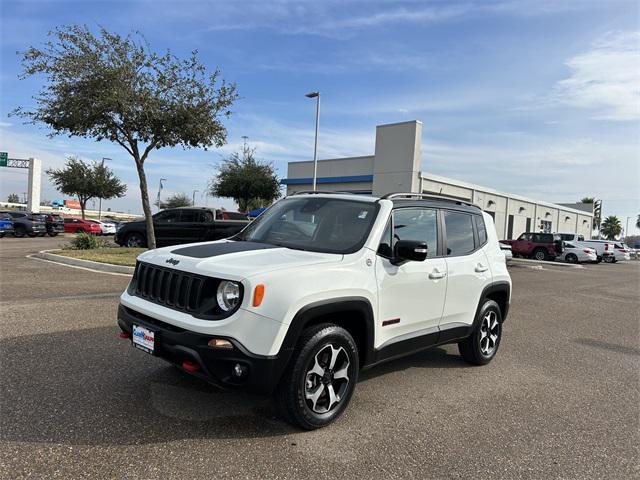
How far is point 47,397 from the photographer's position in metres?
3.81

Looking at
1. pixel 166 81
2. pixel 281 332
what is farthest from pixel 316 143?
pixel 281 332

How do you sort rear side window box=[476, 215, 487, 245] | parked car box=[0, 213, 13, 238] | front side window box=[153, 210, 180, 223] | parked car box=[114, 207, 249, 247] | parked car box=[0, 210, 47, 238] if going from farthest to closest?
parked car box=[0, 210, 47, 238] → parked car box=[0, 213, 13, 238] → front side window box=[153, 210, 180, 223] → parked car box=[114, 207, 249, 247] → rear side window box=[476, 215, 487, 245]

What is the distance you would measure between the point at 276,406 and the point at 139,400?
48.5 inches

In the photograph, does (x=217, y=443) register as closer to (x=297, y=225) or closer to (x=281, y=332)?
(x=281, y=332)

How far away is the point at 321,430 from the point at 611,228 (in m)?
133

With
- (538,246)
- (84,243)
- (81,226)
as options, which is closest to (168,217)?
(84,243)

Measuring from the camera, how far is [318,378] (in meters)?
3.51

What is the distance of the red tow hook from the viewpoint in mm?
3168

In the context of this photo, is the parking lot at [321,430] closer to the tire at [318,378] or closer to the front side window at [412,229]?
the tire at [318,378]

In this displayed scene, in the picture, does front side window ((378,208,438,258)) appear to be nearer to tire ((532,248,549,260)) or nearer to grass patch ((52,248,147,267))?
grass patch ((52,248,147,267))

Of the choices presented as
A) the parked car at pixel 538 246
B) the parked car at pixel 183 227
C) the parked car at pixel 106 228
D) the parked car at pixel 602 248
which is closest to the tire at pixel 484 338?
the parked car at pixel 183 227

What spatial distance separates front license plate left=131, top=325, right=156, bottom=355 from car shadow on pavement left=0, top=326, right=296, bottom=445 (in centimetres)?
52

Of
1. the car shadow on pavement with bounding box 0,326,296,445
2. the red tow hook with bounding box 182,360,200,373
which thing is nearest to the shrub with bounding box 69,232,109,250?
the car shadow on pavement with bounding box 0,326,296,445

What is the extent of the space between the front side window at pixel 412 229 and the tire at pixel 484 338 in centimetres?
118
